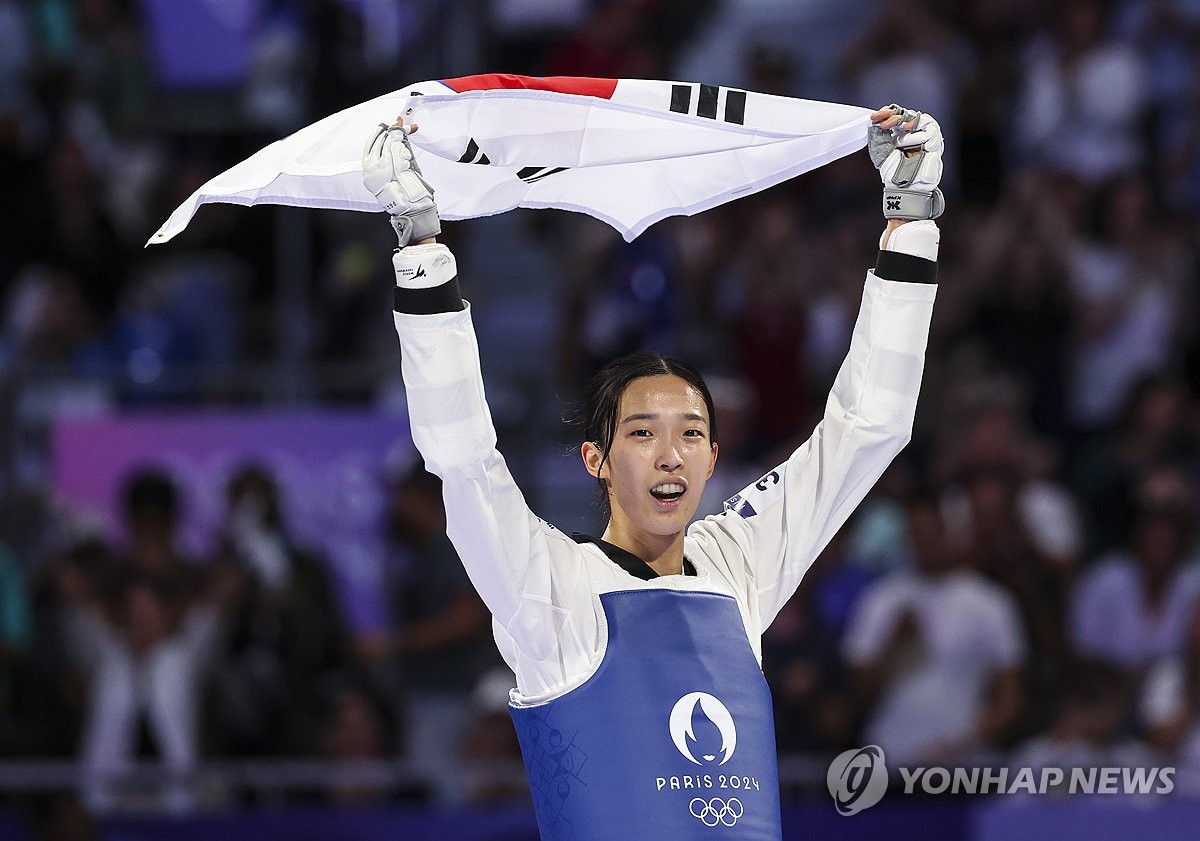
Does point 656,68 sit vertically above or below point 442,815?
above

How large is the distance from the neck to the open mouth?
0.10m

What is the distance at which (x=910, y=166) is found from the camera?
13.9ft

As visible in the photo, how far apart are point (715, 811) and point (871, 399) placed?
1.01 m

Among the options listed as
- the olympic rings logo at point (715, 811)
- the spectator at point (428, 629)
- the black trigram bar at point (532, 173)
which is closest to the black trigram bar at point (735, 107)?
the black trigram bar at point (532, 173)

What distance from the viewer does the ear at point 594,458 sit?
4.09 metres

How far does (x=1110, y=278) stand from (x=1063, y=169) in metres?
0.77

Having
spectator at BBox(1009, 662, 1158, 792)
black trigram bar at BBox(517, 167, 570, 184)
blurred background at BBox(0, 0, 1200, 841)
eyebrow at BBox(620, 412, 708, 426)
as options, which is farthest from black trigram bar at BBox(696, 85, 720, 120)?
spectator at BBox(1009, 662, 1158, 792)

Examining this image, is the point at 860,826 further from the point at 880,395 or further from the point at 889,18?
the point at 889,18

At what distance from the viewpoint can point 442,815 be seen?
21.6 ft

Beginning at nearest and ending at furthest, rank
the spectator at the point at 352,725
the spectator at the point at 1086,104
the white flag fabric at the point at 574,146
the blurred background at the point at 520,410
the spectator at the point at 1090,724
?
the white flag fabric at the point at 574,146 < the spectator at the point at 1090,724 < the blurred background at the point at 520,410 < the spectator at the point at 352,725 < the spectator at the point at 1086,104

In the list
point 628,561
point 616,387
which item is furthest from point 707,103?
point 628,561

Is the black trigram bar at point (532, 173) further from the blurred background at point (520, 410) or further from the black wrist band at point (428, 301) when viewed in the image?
the blurred background at point (520, 410)

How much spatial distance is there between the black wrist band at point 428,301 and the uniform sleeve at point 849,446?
91 centimetres

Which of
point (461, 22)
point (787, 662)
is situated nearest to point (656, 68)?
point (461, 22)
